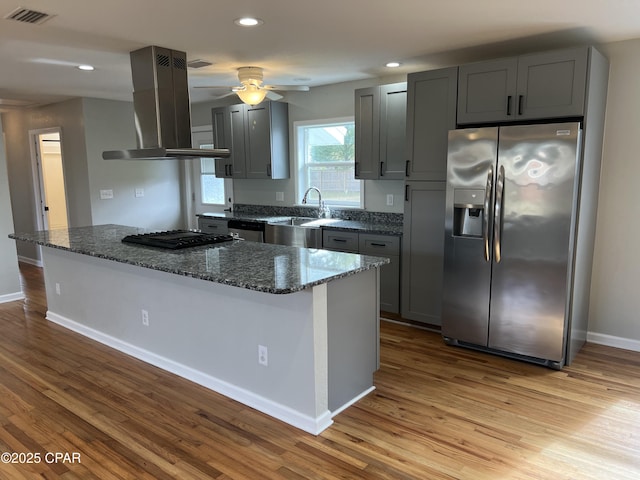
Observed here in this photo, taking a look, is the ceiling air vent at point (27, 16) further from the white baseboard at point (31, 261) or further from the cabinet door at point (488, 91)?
the white baseboard at point (31, 261)

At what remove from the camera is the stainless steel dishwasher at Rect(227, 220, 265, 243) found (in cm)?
522

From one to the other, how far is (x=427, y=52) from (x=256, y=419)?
309 centimetres

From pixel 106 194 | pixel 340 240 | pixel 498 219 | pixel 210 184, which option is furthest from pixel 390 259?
pixel 106 194

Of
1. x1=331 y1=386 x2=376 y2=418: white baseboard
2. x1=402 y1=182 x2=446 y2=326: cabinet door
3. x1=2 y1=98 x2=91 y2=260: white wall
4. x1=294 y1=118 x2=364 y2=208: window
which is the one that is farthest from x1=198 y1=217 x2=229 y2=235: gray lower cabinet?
x1=331 y1=386 x2=376 y2=418: white baseboard

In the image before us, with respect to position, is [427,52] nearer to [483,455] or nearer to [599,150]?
[599,150]

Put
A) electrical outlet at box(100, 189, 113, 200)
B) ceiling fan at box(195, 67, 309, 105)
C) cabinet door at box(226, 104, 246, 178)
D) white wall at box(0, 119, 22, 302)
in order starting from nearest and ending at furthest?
ceiling fan at box(195, 67, 309, 105), white wall at box(0, 119, 22, 302), cabinet door at box(226, 104, 246, 178), electrical outlet at box(100, 189, 113, 200)

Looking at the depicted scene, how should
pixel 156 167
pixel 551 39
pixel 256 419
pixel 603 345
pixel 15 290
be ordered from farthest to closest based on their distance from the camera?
pixel 156 167 → pixel 15 290 → pixel 603 345 → pixel 551 39 → pixel 256 419

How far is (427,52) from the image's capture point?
3.73m

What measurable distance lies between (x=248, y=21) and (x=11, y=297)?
14.2ft

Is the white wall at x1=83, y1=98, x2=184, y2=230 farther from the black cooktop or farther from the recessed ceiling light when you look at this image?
the recessed ceiling light

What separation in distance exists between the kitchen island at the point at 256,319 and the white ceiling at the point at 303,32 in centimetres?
151

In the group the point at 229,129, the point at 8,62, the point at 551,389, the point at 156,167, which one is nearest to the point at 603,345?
the point at 551,389

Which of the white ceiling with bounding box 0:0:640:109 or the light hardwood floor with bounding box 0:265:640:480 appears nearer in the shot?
the light hardwood floor with bounding box 0:265:640:480

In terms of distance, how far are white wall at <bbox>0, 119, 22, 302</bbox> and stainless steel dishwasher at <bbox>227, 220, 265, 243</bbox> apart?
96.4 inches
